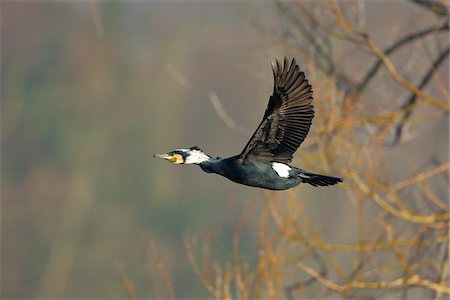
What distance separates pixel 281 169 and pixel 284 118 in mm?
212

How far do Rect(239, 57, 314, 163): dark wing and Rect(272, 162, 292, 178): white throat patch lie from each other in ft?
0.07

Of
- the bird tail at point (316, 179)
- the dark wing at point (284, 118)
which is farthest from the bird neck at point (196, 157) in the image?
the bird tail at point (316, 179)

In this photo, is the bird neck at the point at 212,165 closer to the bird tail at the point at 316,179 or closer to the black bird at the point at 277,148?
the black bird at the point at 277,148

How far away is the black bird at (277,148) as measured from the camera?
4016 mm

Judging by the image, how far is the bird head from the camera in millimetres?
3951

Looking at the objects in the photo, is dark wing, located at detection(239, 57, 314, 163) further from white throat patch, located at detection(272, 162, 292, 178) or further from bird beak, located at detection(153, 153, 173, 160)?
bird beak, located at detection(153, 153, 173, 160)

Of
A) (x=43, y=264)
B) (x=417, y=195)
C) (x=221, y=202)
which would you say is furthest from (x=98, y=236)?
(x=417, y=195)

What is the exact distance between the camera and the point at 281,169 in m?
4.11

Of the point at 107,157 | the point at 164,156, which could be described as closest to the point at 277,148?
the point at 164,156

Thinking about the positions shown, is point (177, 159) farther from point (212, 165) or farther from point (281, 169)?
point (281, 169)

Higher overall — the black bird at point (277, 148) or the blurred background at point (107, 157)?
the blurred background at point (107, 157)

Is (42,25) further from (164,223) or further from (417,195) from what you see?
(417,195)

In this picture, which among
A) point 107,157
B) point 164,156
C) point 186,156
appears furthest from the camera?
point 107,157

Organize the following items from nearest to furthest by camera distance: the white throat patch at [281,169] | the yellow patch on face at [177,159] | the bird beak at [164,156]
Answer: the bird beak at [164,156] → the yellow patch on face at [177,159] → the white throat patch at [281,169]
